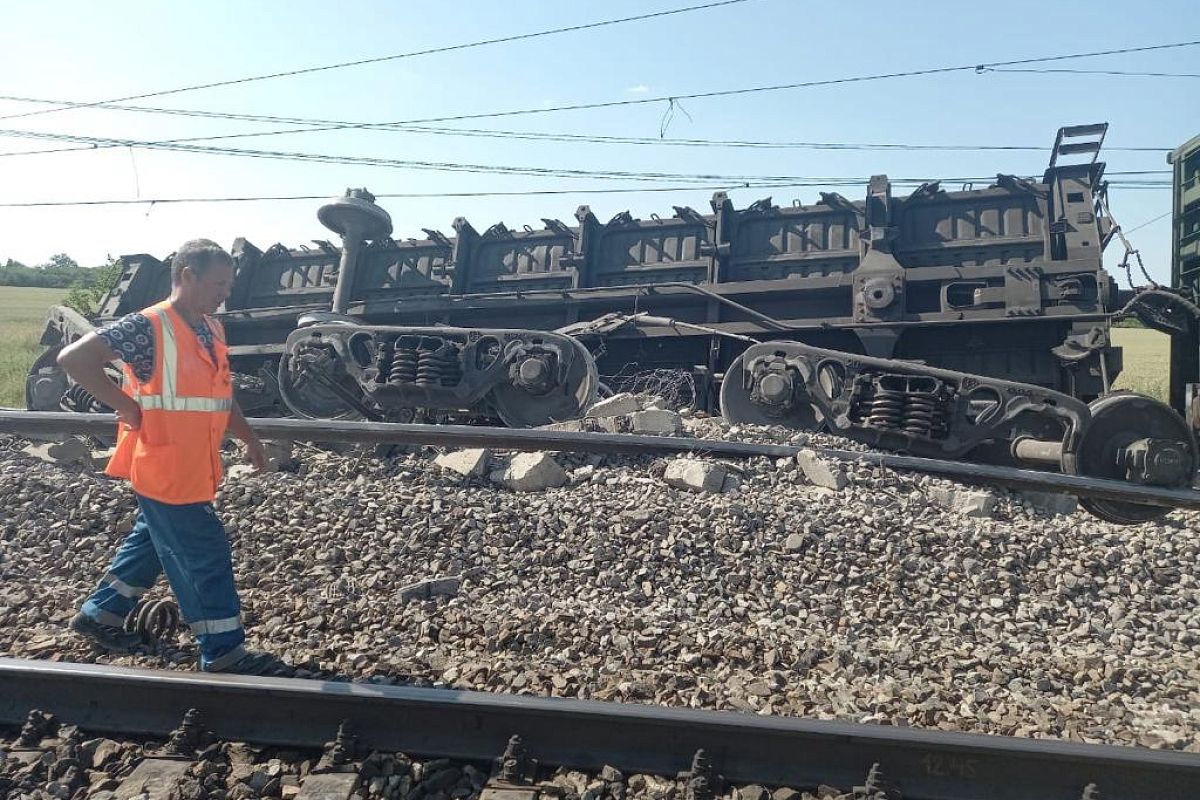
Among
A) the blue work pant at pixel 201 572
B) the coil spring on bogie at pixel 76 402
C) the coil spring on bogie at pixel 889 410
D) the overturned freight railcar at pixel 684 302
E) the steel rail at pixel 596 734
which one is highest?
the overturned freight railcar at pixel 684 302

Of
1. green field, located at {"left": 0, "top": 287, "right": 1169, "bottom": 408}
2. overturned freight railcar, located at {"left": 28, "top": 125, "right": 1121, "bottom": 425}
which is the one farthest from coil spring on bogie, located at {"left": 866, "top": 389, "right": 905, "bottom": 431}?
green field, located at {"left": 0, "top": 287, "right": 1169, "bottom": 408}

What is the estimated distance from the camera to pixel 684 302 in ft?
29.0

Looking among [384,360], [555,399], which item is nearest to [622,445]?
[555,399]

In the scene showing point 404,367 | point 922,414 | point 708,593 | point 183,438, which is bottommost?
point 708,593

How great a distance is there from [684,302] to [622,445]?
13.3 feet

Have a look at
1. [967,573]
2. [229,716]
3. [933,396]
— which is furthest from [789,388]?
[229,716]

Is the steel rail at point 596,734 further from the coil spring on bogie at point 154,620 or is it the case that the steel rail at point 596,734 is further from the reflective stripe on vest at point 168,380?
the reflective stripe on vest at point 168,380

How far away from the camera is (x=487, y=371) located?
Answer: 743 centimetres

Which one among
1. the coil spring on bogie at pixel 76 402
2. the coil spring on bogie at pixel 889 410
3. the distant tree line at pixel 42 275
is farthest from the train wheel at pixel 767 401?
the distant tree line at pixel 42 275

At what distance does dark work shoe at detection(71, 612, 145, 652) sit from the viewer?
3133 millimetres

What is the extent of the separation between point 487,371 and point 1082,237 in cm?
628

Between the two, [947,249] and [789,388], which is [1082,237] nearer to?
[947,249]

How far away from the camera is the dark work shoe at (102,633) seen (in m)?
3.13

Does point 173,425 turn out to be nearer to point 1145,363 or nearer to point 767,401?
point 767,401
